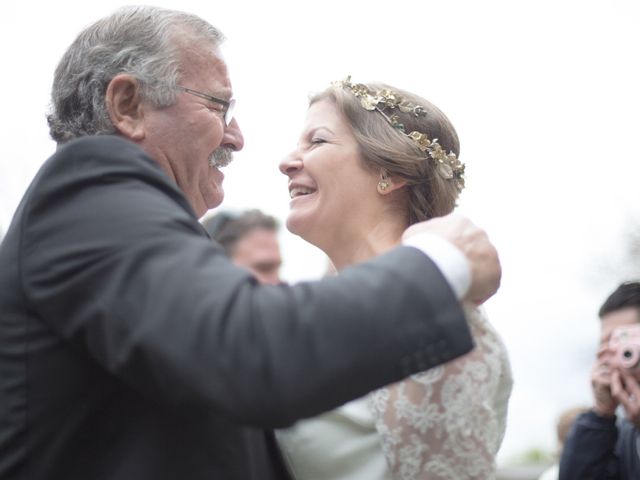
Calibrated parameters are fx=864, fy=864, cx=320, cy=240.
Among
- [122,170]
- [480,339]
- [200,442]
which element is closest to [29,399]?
[200,442]

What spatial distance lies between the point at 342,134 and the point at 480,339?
121 cm

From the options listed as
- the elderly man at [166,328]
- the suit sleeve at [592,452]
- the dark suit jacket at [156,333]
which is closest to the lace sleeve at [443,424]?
the elderly man at [166,328]

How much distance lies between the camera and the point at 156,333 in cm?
148

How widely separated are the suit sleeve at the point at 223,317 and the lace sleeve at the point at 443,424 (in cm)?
100

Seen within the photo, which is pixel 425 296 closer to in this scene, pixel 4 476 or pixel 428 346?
pixel 428 346

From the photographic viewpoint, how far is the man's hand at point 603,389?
14.3 ft

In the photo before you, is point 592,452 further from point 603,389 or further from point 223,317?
point 223,317

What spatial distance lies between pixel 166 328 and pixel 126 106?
3.68ft

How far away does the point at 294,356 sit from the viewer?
1461mm

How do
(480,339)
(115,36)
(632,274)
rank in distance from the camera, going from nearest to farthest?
(115,36) → (480,339) → (632,274)

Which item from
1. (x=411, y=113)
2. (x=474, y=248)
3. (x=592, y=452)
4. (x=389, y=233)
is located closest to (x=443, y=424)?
(x=474, y=248)

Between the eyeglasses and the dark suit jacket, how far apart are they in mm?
741

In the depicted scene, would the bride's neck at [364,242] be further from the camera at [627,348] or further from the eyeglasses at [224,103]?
the camera at [627,348]

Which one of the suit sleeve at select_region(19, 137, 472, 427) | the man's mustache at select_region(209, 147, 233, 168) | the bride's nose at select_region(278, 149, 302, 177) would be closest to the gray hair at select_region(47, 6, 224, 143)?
the man's mustache at select_region(209, 147, 233, 168)
